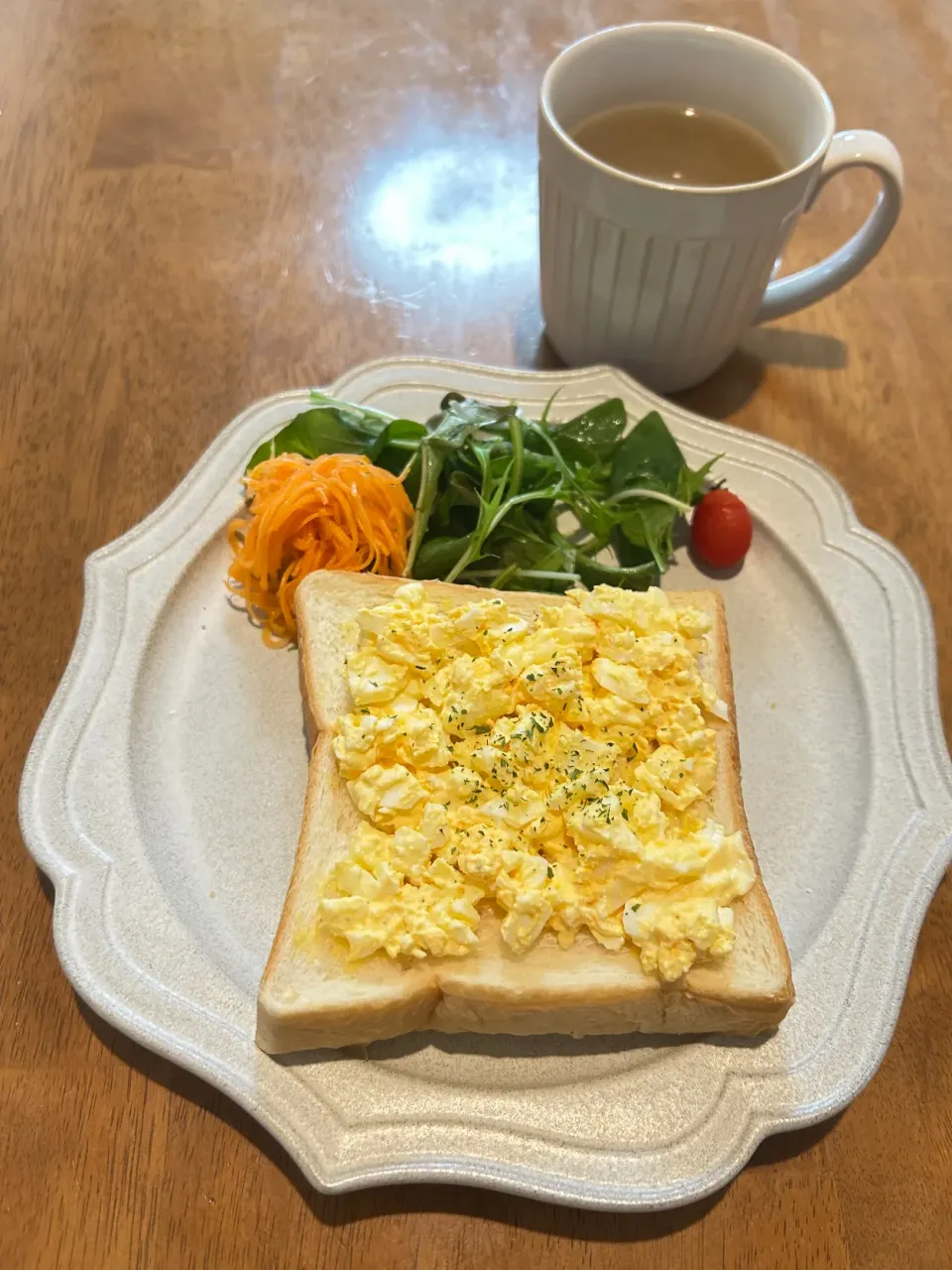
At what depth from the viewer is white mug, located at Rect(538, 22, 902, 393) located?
6.08ft

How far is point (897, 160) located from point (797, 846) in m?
1.55

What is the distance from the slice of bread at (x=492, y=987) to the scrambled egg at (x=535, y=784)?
6 centimetres

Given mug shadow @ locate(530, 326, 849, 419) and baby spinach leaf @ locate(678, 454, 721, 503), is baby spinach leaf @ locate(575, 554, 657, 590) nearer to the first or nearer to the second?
baby spinach leaf @ locate(678, 454, 721, 503)

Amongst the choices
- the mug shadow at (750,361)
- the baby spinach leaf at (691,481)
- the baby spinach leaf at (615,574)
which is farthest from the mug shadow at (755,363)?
the baby spinach leaf at (615,574)

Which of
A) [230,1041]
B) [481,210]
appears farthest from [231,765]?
[481,210]

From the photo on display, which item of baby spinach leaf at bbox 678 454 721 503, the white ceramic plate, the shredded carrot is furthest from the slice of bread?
baby spinach leaf at bbox 678 454 721 503

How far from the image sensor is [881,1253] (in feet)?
4.64

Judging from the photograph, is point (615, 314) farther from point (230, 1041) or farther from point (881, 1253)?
point (881, 1253)

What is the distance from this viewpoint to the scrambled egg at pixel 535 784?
1.39m

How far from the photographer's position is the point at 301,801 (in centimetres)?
176

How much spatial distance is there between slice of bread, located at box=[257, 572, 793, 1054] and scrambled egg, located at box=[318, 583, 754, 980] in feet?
0.20

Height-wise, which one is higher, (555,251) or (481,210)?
(555,251)

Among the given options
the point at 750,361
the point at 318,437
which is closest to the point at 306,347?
the point at 318,437

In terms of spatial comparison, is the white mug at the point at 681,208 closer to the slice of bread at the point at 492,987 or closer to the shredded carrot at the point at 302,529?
the shredded carrot at the point at 302,529
